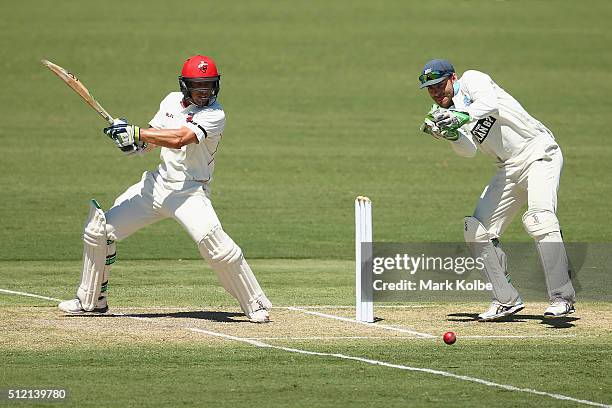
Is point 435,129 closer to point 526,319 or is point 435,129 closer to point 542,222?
point 542,222

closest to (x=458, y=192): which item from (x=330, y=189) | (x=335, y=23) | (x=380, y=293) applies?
(x=330, y=189)

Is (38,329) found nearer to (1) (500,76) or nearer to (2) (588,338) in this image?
(2) (588,338)

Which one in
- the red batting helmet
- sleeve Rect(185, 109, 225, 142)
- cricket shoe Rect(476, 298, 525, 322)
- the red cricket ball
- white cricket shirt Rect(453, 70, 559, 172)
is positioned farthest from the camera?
cricket shoe Rect(476, 298, 525, 322)

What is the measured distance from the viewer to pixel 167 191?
1222cm

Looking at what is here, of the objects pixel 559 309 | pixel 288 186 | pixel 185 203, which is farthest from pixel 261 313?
pixel 288 186

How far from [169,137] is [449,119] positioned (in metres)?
2.56

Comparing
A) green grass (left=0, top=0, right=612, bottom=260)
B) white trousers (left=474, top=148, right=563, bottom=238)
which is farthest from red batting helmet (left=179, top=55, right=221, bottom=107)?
green grass (left=0, top=0, right=612, bottom=260)

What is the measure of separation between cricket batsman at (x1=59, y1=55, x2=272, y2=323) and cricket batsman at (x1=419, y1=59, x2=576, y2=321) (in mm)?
2085

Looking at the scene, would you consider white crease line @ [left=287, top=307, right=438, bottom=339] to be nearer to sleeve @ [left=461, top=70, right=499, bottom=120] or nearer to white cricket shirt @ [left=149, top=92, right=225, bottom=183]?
white cricket shirt @ [left=149, top=92, right=225, bottom=183]

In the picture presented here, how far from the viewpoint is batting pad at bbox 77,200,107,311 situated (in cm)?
1220

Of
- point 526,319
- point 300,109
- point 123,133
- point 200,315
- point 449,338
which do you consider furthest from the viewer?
point 300,109

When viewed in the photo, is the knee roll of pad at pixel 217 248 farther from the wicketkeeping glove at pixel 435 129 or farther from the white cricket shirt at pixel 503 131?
the white cricket shirt at pixel 503 131

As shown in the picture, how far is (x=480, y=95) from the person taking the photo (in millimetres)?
12117

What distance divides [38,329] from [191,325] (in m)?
1.40
